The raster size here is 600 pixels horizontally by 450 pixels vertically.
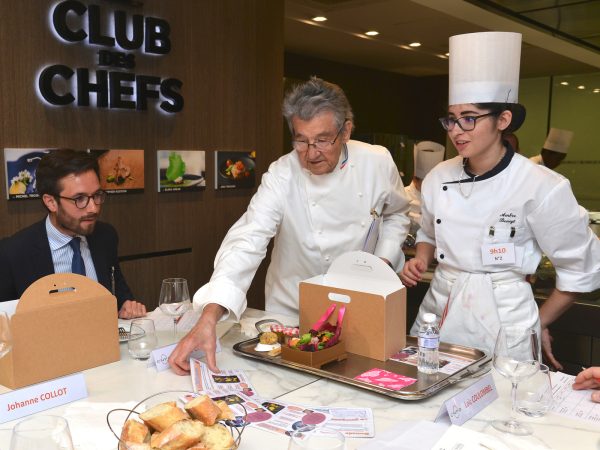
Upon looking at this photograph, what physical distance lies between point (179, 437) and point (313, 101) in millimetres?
1314

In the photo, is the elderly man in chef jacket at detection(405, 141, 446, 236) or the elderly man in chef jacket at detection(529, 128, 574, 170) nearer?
the elderly man in chef jacket at detection(405, 141, 446, 236)

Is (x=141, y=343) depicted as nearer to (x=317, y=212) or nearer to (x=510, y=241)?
(x=317, y=212)

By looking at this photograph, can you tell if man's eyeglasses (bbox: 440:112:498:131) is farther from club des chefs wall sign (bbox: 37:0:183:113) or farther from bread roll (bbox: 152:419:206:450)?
club des chefs wall sign (bbox: 37:0:183:113)

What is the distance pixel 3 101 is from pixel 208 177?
1333 millimetres

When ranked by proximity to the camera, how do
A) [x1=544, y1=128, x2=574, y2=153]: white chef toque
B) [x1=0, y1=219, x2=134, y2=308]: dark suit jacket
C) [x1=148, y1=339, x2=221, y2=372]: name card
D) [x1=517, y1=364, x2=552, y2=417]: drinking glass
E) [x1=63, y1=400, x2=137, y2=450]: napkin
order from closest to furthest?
[x1=63, y1=400, x2=137, y2=450]: napkin
[x1=517, y1=364, x2=552, y2=417]: drinking glass
[x1=148, y1=339, x2=221, y2=372]: name card
[x1=0, y1=219, x2=134, y2=308]: dark suit jacket
[x1=544, y1=128, x2=574, y2=153]: white chef toque

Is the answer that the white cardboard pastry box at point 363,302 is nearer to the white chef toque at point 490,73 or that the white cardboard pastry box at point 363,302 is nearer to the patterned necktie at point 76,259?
the white chef toque at point 490,73

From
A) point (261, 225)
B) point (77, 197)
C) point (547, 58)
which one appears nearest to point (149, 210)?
point (77, 197)

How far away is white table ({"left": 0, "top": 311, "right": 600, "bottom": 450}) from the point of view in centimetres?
112

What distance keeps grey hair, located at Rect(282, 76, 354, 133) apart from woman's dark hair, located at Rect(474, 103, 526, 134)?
451mm

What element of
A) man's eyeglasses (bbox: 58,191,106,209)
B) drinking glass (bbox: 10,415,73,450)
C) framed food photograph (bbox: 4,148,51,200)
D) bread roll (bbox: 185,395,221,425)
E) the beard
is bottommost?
bread roll (bbox: 185,395,221,425)

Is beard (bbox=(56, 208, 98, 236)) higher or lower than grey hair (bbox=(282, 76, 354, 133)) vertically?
lower

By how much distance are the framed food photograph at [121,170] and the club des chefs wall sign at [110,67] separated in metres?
0.25

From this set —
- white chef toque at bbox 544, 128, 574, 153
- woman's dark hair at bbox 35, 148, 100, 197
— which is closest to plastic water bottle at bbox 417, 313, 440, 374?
woman's dark hair at bbox 35, 148, 100, 197

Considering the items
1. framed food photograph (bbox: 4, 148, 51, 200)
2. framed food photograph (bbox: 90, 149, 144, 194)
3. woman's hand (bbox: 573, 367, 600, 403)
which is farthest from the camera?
framed food photograph (bbox: 90, 149, 144, 194)
